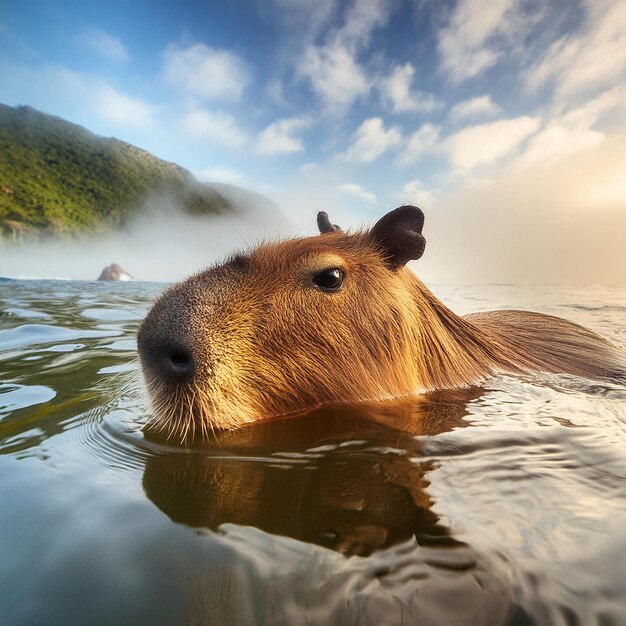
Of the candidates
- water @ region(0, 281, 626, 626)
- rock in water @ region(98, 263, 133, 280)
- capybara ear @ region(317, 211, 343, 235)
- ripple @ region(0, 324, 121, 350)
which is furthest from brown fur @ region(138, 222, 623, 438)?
rock in water @ region(98, 263, 133, 280)

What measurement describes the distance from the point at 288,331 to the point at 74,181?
101 m

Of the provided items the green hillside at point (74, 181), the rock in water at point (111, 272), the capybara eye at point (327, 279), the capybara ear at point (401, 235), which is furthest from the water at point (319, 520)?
the green hillside at point (74, 181)

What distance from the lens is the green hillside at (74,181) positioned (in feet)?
223

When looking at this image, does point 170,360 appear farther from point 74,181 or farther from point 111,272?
point 74,181

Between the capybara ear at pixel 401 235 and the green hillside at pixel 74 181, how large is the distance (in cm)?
7475

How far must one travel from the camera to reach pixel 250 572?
864 millimetres

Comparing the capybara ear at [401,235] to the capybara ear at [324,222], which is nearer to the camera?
the capybara ear at [401,235]

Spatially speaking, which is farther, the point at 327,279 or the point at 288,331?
the point at 327,279

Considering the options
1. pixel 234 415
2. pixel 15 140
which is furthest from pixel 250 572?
pixel 15 140

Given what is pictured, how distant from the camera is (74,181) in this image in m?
84.8

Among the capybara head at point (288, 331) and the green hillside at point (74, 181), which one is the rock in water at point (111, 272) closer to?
the green hillside at point (74, 181)

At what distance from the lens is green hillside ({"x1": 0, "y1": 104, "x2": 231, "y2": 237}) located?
68.1m

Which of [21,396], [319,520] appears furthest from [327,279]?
[21,396]

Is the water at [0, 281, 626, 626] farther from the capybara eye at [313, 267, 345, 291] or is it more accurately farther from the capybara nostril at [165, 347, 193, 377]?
the capybara eye at [313, 267, 345, 291]
